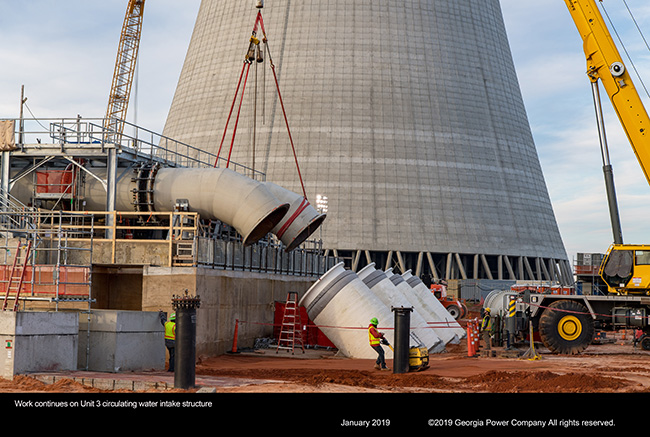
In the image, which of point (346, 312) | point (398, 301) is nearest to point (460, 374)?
point (346, 312)

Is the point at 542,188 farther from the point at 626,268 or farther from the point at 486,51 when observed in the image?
the point at 626,268

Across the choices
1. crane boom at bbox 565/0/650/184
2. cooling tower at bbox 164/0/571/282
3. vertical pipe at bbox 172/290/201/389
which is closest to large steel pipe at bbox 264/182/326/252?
crane boom at bbox 565/0/650/184

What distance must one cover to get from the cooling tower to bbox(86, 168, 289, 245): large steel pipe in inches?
869

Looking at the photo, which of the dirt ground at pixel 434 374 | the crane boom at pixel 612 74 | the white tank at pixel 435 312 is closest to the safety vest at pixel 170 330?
the dirt ground at pixel 434 374

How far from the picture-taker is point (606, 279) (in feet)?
76.4

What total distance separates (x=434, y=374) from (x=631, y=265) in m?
8.81

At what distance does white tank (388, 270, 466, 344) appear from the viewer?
28267mm

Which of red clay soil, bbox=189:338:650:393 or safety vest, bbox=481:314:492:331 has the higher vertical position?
safety vest, bbox=481:314:492:331

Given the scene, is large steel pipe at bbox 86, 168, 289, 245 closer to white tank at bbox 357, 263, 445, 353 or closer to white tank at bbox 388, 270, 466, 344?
white tank at bbox 357, 263, 445, 353

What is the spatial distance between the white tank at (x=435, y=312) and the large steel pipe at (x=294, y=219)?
15.3ft

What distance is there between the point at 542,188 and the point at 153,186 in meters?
35.0

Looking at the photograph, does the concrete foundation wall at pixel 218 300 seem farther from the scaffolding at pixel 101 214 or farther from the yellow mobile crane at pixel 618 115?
the yellow mobile crane at pixel 618 115

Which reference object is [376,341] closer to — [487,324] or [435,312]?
[487,324]
